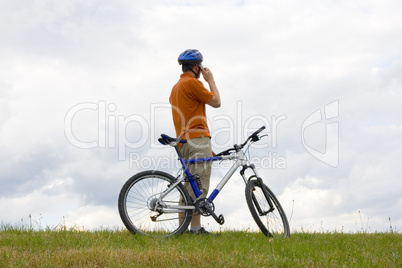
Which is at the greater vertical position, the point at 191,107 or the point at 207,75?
the point at 207,75

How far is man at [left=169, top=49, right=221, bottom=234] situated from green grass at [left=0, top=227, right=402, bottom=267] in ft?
3.58

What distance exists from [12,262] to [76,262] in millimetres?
879

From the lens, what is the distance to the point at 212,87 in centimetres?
826

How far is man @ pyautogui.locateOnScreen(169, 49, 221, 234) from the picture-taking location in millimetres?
8016

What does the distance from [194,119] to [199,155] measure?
65 centimetres

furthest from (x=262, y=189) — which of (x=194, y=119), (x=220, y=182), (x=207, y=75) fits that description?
(x=207, y=75)

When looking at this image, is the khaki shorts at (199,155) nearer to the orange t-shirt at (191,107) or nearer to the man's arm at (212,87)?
the orange t-shirt at (191,107)

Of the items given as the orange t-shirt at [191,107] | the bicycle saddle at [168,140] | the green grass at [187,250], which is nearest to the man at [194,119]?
the orange t-shirt at [191,107]

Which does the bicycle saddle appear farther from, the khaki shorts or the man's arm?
the man's arm

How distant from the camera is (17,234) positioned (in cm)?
826

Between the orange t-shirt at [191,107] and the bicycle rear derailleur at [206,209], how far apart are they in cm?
113

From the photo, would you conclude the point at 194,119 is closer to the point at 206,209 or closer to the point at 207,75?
the point at 207,75

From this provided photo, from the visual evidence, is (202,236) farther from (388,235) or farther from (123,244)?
(388,235)

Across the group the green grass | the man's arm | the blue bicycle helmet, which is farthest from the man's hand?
the green grass
